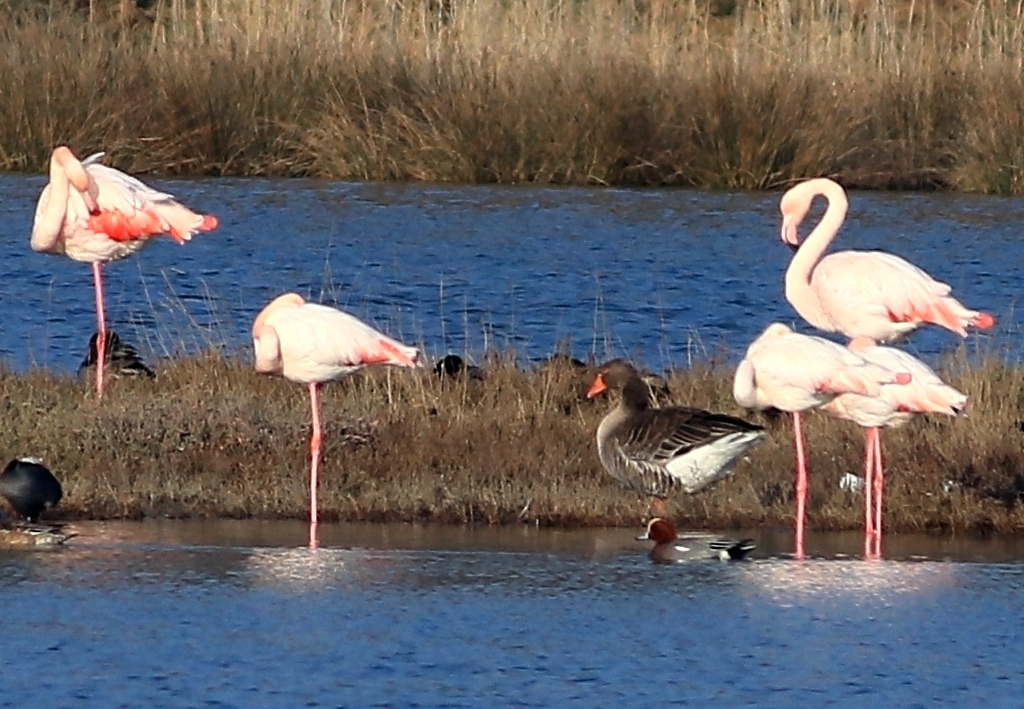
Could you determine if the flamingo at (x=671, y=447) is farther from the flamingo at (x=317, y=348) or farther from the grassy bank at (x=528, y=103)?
the grassy bank at (x=528, y=103)

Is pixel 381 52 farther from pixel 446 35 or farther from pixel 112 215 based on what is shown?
pixel 112 215

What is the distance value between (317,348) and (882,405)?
259 centimetres

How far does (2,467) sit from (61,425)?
56cm

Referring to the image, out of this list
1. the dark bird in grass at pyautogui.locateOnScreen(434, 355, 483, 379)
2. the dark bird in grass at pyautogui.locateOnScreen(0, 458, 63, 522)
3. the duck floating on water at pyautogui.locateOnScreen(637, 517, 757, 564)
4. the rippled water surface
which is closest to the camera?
the rippled water surface

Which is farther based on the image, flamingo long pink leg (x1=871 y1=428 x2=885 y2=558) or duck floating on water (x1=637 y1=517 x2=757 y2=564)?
flamingo long pink leg (x1=871 y1=428 x2=885 y2=558)

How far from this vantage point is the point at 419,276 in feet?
61.8

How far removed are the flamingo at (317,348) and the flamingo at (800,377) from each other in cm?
157

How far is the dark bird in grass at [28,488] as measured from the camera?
31.9 ft

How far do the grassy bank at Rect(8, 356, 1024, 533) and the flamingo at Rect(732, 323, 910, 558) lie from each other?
1.76ft

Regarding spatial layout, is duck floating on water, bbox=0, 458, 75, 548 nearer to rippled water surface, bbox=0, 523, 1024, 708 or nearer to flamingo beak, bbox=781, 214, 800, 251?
rippled water surface, bbox=0, 523, 1024, 708

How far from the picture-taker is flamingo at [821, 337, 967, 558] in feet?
32.7

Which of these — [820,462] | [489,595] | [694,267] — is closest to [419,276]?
[694,267]

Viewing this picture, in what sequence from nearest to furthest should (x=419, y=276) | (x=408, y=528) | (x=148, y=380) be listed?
(x=408, y=528)
(x=148, y=380)
(x=419, y=276)

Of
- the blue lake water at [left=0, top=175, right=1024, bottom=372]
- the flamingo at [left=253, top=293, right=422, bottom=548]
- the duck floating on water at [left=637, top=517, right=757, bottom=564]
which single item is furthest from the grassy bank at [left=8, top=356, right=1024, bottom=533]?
the blue lake water at [left=0, top=175, right=1024, bottom=372]
